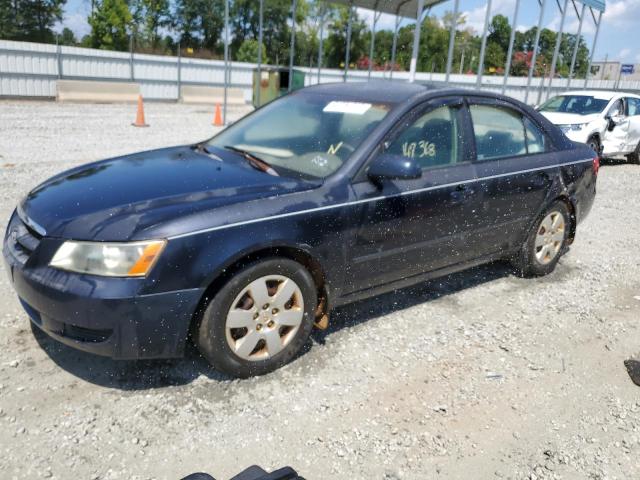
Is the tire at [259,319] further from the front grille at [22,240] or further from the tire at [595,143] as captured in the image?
the tire at [595,143]

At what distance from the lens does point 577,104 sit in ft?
39.6

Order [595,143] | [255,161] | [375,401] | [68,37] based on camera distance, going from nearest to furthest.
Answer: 1. [375,401]
2. [255,161]
3. [595,143]
4. [68,37]

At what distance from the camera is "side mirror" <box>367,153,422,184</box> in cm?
322

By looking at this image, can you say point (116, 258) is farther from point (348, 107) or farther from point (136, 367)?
point (348, 107)

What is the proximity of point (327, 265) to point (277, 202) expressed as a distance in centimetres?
51

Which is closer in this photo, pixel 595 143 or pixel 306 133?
pixel 306 133

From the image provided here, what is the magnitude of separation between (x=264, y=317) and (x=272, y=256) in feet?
1.11

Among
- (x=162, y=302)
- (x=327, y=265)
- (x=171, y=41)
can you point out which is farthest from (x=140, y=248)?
(x=171, y=41)

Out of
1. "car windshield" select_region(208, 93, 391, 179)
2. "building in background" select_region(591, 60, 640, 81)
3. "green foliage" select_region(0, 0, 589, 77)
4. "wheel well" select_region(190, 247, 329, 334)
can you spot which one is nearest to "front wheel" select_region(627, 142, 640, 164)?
"car windshield" select_region(208, 93, 391, 179)

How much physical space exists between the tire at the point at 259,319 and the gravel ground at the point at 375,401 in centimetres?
15

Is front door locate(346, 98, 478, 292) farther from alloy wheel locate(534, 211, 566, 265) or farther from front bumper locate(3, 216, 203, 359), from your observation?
front bumper locate(3, 216, 203, 359)

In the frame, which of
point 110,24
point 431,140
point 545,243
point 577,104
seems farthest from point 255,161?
point 110,24

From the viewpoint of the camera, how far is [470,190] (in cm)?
395

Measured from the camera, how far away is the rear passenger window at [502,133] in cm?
414
